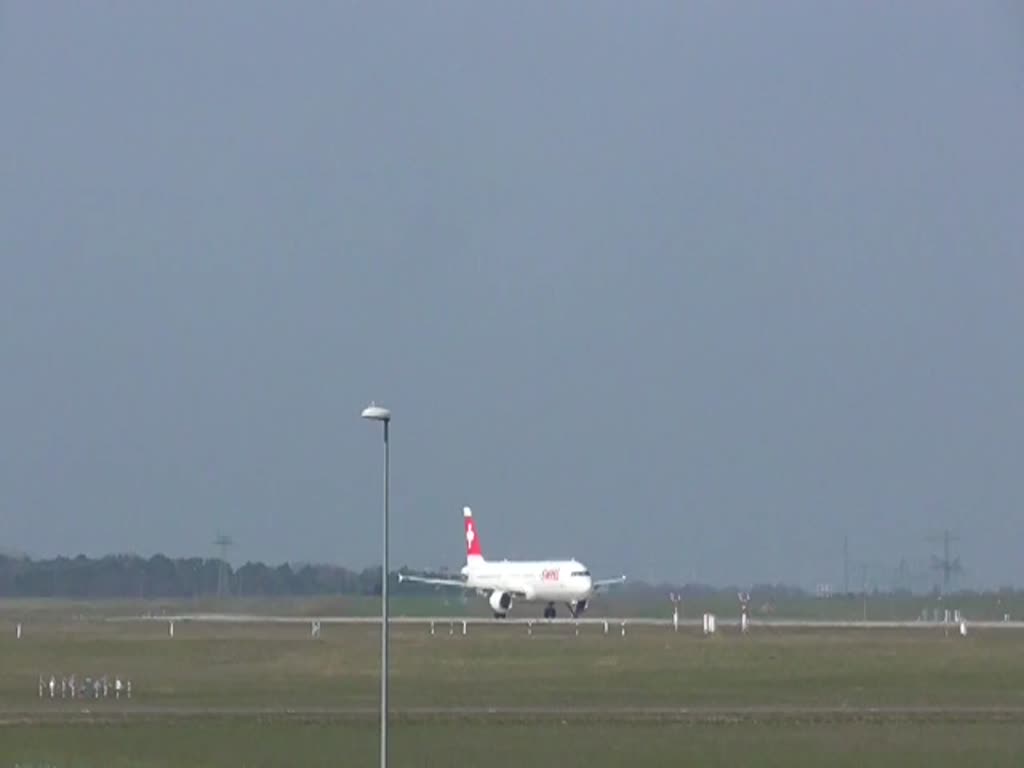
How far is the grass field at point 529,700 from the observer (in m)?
32.2

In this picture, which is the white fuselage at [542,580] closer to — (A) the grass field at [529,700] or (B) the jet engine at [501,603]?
(B) the jet engine at [501,603]

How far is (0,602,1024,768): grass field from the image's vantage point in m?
32.2

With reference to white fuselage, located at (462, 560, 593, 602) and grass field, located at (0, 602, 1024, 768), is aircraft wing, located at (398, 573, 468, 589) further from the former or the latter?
grass field, located at (0, 602, 1024, 768)

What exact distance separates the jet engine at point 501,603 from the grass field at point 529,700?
20687 mm

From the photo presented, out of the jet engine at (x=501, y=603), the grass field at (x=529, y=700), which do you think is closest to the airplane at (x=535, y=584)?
the jet engine at (x=501, y=603)

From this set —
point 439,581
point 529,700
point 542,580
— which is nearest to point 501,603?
point 542,580

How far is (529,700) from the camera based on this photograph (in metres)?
43.5

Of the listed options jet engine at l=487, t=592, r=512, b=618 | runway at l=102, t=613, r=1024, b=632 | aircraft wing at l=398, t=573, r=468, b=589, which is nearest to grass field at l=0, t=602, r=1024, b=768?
runway at l=102, t=613, r=1024, b=632

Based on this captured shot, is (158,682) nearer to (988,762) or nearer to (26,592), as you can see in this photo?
(988,762)

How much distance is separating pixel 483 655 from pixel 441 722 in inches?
926

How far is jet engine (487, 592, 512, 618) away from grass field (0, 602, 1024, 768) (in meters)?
20.7

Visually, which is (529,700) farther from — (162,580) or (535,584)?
(162,580)

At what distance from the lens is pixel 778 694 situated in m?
45.6

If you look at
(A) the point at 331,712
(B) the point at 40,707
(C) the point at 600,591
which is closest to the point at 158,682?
(B) the point at 40,707
